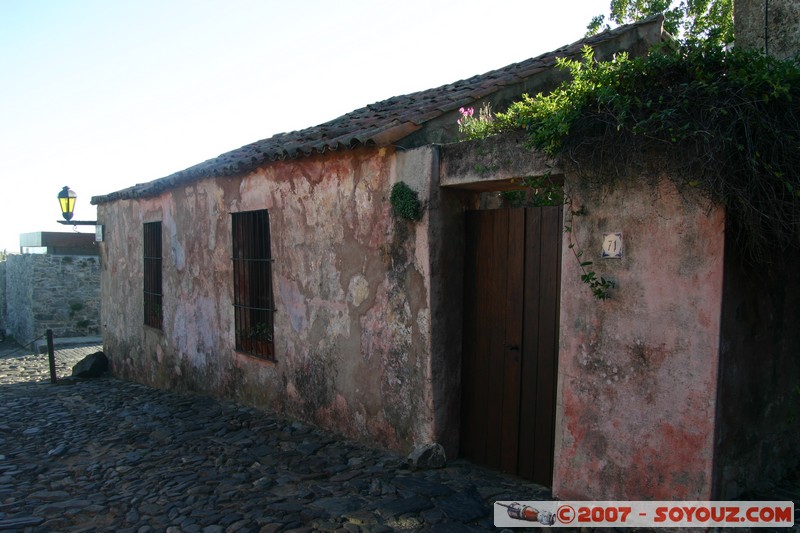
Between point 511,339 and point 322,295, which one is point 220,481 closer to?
point 322,295

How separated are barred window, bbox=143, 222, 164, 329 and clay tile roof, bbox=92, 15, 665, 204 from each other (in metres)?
1.19

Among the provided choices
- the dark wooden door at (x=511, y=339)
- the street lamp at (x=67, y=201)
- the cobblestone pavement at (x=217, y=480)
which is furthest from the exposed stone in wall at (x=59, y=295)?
the dark wooden door at (x=511, y=339)

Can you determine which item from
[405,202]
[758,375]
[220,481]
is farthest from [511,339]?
[220,481]

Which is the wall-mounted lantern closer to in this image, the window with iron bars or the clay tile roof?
A: the clay tile roof

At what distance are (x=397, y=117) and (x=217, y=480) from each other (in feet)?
11.7

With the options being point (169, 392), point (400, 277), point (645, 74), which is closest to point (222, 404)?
point (169, 392)

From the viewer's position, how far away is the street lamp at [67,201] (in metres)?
13.3

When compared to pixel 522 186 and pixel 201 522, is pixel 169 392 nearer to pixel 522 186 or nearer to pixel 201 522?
pixel 201 522

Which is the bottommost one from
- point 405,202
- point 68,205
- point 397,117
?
point 405,202

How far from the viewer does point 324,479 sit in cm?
491

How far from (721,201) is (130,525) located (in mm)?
4280

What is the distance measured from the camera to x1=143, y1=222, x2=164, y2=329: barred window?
32.2 ft

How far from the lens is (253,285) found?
7.38 meters

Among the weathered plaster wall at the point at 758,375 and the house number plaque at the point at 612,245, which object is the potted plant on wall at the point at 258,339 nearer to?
the house number plaque at the point at 612,245
